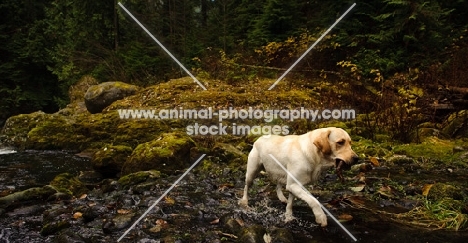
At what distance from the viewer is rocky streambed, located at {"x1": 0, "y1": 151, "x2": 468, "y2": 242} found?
14.8 ft

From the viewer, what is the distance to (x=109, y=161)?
8906mm

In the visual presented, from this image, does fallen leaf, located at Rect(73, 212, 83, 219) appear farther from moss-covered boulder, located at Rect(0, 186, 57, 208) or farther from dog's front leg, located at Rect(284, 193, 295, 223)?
dog's front leg, located at Rect(284, 193, 295, 223)

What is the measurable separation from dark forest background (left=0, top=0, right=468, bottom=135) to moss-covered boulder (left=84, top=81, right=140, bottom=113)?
3.23 meters

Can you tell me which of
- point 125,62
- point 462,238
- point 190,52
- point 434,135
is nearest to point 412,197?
point 462,238

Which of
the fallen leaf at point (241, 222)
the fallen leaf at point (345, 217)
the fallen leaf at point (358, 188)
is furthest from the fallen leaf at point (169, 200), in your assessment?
the fallen leaf at point (358, 188)

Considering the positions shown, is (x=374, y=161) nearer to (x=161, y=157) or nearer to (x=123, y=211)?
(x=161, y=157)

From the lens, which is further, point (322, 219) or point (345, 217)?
point (345, 217)

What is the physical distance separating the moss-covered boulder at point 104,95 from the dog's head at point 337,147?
14200 millimetres

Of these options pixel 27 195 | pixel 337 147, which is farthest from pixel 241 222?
pixel 27 195

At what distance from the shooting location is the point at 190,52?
73.9 ft

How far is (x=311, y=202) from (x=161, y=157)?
15.7 feet

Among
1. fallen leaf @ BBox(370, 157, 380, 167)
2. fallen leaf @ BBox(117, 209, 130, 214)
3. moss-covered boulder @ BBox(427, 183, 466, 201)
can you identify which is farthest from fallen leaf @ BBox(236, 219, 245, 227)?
fallen leaf @ BBox(370, 157, 380, 167)

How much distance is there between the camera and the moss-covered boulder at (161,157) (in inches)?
329

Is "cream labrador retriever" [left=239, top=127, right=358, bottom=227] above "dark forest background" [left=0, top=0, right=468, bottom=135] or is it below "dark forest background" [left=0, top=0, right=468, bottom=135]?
below
